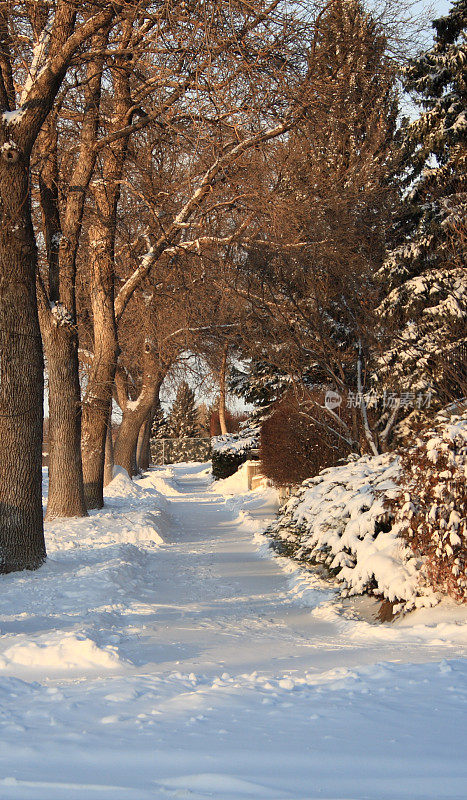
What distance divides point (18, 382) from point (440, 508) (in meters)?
5.29

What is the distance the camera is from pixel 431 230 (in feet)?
50.7

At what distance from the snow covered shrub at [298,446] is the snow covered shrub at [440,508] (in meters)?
8.08

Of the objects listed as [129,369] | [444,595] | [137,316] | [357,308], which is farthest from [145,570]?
[129,369]

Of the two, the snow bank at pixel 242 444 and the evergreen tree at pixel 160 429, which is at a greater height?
the evergreen tree at pixel 160 429

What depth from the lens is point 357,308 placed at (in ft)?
46.9

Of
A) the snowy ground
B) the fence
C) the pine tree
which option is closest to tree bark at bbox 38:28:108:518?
the snowy ground

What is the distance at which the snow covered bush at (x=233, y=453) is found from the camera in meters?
29.2

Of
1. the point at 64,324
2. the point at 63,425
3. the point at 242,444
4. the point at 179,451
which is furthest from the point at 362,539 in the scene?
the point at 179,451

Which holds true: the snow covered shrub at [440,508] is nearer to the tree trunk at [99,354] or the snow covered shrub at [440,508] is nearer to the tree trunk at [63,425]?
the tree trunk at [63,425]

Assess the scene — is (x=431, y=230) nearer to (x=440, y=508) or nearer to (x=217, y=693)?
(x=440, y=508)

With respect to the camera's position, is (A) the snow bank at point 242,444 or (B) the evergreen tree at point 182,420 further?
(B) the evergreen tree at point 182,420

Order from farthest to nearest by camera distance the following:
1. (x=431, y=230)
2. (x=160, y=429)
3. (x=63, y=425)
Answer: (x=160, y=429)
(x=431, y=230)
(x=63, y=425)

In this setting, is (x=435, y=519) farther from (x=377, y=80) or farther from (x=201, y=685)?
(x=377, y=80)

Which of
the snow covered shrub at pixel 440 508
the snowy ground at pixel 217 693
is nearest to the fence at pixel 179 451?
the snowy ground at pixel 217 693
